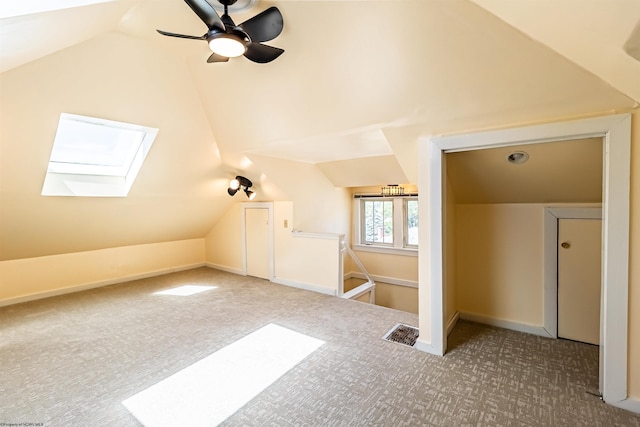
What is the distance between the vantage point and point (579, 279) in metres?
2.62

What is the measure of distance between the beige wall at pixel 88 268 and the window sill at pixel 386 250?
333cm

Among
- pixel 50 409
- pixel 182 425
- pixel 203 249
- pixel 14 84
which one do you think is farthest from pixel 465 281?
pixel 203 249

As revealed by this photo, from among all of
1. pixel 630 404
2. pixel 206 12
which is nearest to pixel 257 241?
pixel 206 12

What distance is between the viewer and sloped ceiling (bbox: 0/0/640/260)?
1.64m

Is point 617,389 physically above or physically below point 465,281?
below

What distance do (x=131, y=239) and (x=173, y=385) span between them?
3436 millimetres

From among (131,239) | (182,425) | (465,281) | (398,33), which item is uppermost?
(398,33)

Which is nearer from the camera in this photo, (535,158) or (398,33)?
(398,33)

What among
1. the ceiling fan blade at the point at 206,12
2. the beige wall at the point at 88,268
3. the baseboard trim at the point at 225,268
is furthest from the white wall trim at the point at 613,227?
the beige wall at the point at 88,268

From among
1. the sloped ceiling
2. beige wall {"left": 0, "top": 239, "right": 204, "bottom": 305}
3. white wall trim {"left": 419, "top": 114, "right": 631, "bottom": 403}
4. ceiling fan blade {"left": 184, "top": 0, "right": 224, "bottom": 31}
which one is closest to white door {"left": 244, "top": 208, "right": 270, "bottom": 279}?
the sloped ceiling

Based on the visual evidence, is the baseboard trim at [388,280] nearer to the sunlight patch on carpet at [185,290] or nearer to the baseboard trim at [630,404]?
the sunlight patch on carpet at [185,290]

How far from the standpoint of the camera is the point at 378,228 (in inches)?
229

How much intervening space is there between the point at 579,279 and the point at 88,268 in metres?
6.24

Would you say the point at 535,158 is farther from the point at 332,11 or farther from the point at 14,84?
the point at 14,84
